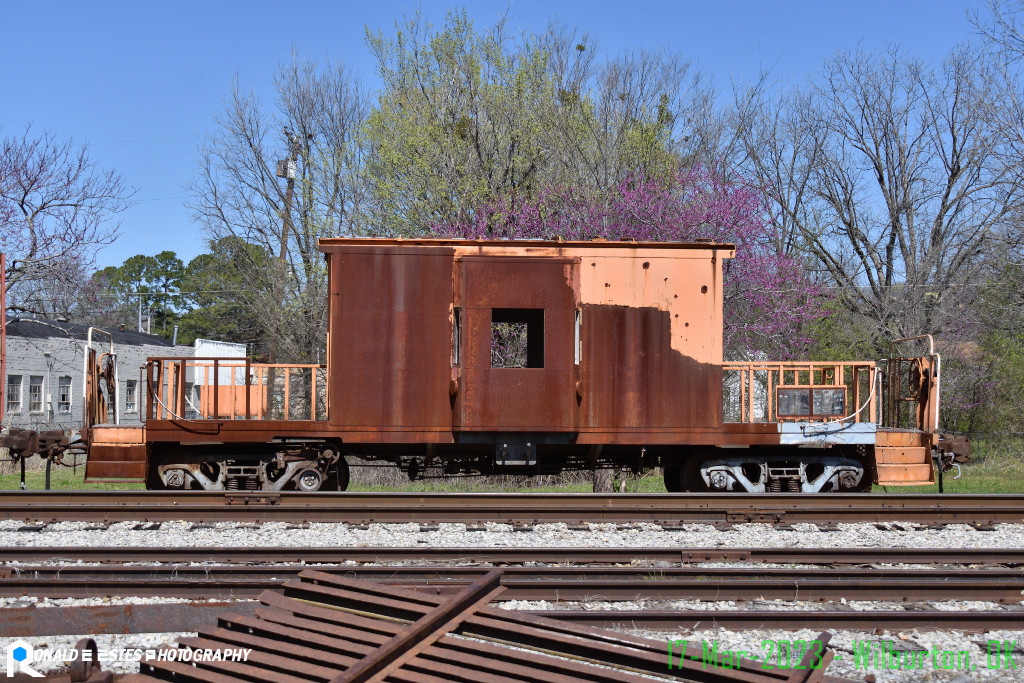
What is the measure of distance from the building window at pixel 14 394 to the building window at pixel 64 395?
1.74 metres

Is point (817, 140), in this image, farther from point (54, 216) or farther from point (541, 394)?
point (54, 216)

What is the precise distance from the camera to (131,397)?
31203 mm

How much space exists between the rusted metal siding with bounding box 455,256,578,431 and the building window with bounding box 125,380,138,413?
25.4 m

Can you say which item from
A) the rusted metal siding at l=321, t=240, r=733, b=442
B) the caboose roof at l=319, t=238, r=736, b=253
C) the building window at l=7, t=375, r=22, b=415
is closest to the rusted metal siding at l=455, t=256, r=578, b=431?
the rusted metal siding at l=321, t=240, r=733, b=442

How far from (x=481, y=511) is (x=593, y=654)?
4711 mm

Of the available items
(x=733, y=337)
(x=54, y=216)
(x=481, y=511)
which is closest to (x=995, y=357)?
(x=733, y=337)

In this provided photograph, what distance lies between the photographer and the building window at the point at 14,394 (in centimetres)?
2447

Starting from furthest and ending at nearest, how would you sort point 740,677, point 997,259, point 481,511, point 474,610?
point 997,259
point 481,511
point 474,610
point 740,677

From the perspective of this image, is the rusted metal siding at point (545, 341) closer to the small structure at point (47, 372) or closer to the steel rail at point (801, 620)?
the steel rail at point (801, 620)

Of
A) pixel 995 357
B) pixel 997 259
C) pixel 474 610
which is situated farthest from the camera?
pixel 997 259

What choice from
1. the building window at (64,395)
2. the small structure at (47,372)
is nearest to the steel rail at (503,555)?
the small structure at (47,372)

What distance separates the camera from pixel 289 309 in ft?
81.0

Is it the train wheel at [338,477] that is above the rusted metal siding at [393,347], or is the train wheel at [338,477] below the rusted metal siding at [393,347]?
below

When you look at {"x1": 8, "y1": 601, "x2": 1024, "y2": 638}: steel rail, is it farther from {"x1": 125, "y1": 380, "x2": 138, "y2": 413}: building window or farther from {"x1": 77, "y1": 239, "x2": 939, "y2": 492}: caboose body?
{"x1": 125, "y1": 380, "x2": 138, "y2": 413}: building window
